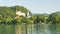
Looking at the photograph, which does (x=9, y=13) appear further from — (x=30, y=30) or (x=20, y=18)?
(x=30, y=30)

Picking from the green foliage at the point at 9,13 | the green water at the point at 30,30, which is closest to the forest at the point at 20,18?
the green foliage at the point at 9,13

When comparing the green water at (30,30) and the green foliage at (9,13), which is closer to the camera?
the green water at (30,30)

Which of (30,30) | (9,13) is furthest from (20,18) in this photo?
(30,30)

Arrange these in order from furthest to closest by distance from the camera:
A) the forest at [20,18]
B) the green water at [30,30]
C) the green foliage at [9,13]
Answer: the forest at [20,18] → the green foliage at [9,13] → the green water at [30,30]

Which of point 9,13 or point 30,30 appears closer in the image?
point 30,30

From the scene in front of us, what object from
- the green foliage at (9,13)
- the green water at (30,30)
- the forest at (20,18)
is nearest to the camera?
the green water at (30,30)

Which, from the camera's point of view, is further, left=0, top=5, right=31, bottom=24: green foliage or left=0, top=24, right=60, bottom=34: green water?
left=0, top=5, right=31, bottom=24: green foliage

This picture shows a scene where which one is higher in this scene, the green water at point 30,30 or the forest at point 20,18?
the green water at point 30,30

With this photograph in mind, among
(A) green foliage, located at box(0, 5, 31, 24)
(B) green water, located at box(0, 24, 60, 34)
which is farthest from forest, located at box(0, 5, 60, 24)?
(B) green water, located at box(0, 24, 60, 34)

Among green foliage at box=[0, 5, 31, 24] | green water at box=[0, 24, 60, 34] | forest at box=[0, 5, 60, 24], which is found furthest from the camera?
forest at box=[0, 5, 60, 24]

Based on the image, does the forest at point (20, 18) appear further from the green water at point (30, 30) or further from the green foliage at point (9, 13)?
the green water at point (30, 30)

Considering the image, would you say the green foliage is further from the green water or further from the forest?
the green water

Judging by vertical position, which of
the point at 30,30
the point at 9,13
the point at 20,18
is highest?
the point at 30,30

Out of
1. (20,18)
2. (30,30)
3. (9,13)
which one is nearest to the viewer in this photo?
(30,30)
